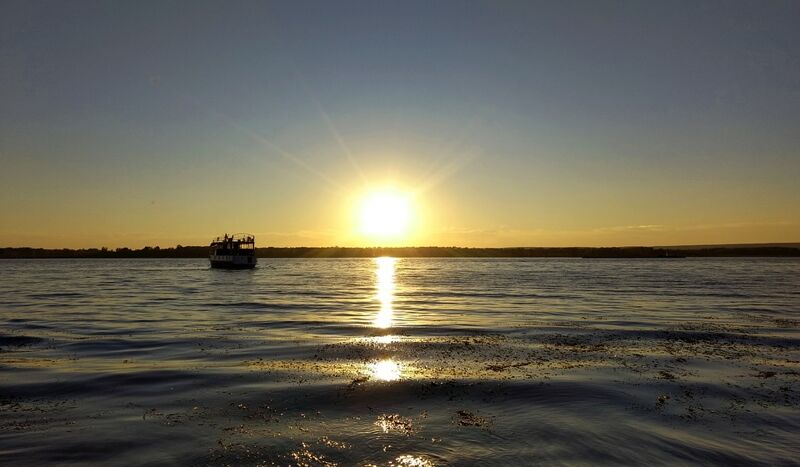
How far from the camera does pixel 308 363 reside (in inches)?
649

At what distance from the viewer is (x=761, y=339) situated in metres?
21.1

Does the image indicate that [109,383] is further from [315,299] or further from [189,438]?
[315,299]

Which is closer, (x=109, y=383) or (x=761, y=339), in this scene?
(x=109, y=383)

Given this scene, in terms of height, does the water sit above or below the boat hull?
below

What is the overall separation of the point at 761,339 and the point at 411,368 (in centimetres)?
1551

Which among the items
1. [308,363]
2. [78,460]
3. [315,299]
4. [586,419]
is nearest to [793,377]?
[586,419]

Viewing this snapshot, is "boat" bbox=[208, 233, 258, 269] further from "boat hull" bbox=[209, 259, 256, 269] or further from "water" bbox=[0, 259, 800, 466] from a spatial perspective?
"water" bbox=[0, 259, 800, 466]

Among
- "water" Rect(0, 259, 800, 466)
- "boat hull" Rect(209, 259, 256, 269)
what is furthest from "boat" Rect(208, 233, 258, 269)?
"water" Rect(0, 259, 800, 466)

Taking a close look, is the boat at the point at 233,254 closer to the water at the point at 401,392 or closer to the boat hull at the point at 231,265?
the boat hull at the point at 231,265

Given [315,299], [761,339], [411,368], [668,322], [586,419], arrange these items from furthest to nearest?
1. [315,299]
2. [668,322]
3. [761,339]
4. [411,368]
5. [586,419]

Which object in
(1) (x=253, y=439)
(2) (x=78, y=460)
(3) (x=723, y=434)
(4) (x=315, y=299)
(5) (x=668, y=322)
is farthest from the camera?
(4) (x=315, y=299)

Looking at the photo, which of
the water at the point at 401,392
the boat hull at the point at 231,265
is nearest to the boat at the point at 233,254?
the boat hull at the point at 231,265

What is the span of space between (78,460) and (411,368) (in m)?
9.21

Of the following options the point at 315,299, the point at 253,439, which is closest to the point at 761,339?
the point at 253,439
